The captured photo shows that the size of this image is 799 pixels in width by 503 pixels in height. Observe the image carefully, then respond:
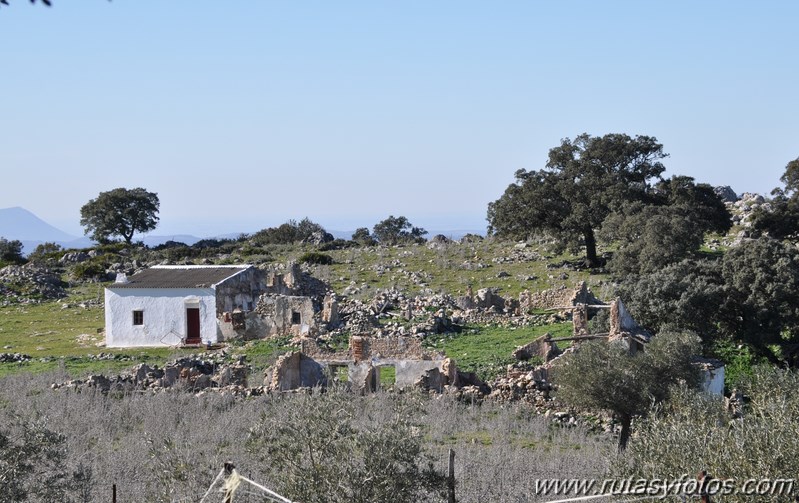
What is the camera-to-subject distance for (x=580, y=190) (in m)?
52.3

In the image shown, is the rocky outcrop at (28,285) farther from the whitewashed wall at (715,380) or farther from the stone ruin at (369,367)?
the whitewashed wall at (715,380)

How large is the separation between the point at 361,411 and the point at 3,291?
3754 centimetres

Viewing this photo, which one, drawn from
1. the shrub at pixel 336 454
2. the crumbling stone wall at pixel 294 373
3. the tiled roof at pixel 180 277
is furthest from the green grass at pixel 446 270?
the shrub at pixel 336 454

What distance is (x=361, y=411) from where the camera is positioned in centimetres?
Answer: 2291

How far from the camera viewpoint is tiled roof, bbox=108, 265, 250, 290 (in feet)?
142

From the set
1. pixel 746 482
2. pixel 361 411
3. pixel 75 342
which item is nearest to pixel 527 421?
pixel 361 411

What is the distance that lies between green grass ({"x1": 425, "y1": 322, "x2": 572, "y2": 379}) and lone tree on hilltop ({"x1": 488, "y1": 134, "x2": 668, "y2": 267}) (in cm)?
1507

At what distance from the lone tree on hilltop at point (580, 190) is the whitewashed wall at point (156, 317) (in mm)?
17751

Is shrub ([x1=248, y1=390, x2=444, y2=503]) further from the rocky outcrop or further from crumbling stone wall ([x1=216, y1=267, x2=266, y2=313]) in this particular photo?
the rocky outcrop

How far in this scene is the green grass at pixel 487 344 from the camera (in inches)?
1193

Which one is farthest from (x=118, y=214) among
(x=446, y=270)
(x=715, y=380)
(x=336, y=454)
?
(x=336, y=454)

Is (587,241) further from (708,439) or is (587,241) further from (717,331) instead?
(708,439)

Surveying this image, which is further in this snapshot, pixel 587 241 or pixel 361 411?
pixel 587 241

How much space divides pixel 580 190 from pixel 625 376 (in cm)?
3131
